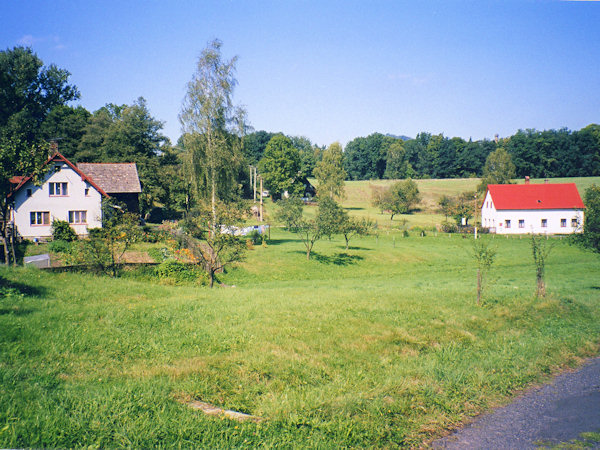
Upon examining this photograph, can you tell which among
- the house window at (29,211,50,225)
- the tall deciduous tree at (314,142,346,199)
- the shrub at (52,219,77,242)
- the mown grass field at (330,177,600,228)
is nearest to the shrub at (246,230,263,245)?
the shrub at (52,219,77,242)

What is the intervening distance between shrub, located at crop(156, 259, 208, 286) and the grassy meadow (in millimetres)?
7841

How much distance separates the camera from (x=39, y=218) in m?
39.8

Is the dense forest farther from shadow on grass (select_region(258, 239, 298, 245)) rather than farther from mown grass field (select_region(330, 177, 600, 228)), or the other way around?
mown grass field (select_region(330, 177, 600, 228))

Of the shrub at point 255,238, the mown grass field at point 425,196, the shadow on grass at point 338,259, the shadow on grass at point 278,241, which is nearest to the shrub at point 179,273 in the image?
the shadow on grass at point 338,259

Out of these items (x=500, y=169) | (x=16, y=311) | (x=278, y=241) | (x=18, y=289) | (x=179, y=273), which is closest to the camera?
(x=16, y=311)

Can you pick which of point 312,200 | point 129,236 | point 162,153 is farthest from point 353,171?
point 129,236

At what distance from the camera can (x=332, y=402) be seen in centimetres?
701

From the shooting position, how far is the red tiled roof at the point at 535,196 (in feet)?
209

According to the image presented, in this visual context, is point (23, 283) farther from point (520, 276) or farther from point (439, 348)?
point (520, 276)

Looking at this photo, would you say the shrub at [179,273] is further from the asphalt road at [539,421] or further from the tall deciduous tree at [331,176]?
the tall deciduous tree at [331,176]

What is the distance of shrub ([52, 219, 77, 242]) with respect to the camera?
37406 mm

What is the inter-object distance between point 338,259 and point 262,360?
1087 inches

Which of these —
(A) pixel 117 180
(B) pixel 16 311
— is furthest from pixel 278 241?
(B) pixel 16 311

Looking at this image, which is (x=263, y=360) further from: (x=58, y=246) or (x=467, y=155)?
(x=467, y=155)
